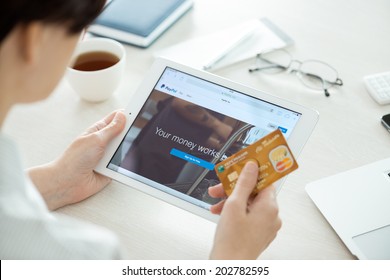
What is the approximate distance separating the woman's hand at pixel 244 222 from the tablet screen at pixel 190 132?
83mm

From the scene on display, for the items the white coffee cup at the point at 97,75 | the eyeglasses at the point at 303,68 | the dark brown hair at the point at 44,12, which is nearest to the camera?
the dark brown hair at the point at 44,12

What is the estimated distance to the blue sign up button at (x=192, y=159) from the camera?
794mm

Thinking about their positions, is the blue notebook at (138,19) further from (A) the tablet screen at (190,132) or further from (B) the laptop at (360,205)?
(B) the laptop at (360,205)

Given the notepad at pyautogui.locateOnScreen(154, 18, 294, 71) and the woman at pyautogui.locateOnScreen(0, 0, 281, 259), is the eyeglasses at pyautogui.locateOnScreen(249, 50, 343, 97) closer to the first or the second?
the notepad at pyautogui.locateOnScreen(154, 18, 294, 71)

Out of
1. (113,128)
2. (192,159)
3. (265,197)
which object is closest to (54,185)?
(113,128)

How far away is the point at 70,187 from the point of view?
2.65 ft

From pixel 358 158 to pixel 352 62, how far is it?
12.1 inches

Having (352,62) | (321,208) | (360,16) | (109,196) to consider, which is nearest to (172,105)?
(109,196)

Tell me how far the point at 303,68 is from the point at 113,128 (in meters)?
0.50

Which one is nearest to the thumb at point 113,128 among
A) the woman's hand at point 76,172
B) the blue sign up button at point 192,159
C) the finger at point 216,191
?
the woman's hand at point 76,172

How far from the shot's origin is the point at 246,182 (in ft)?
2.27

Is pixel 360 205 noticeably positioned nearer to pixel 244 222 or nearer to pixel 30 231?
pixel 244 222

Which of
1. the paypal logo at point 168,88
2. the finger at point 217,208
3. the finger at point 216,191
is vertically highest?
the paypal logo at point 168,88
